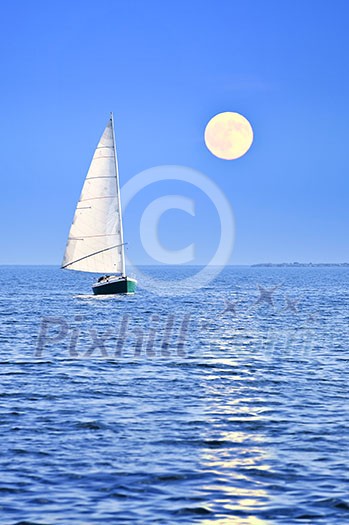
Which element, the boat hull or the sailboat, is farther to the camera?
the sailboat

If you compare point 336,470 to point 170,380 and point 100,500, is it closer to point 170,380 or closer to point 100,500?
point 100,500

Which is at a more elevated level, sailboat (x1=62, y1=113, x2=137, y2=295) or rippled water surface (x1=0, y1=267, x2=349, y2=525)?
sailboat (x1=62, y1=113, x2=137, y2=295)

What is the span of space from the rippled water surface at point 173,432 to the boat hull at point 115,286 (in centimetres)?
4001

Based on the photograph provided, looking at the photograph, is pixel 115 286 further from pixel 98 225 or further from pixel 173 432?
pixel 173 432

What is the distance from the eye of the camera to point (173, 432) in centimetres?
2141

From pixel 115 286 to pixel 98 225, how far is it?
7.56 meters

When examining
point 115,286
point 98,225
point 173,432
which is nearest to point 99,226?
point 98,225

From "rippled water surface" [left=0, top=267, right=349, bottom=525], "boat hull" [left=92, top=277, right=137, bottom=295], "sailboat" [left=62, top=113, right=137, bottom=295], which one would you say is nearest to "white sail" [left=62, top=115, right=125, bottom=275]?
"sailboat" [left=62, top=113, right=137, bottom=295]

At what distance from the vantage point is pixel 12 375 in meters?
31.7

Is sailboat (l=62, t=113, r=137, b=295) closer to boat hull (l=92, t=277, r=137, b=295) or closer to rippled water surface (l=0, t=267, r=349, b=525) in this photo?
boat hull (l=92, t=277, r=137, b=295)

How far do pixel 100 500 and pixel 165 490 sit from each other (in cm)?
148

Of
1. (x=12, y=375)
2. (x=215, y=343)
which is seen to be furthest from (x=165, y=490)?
(x=215, y=343)

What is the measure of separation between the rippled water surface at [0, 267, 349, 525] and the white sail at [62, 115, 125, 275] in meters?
43.3

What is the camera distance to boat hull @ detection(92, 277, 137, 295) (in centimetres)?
8550
